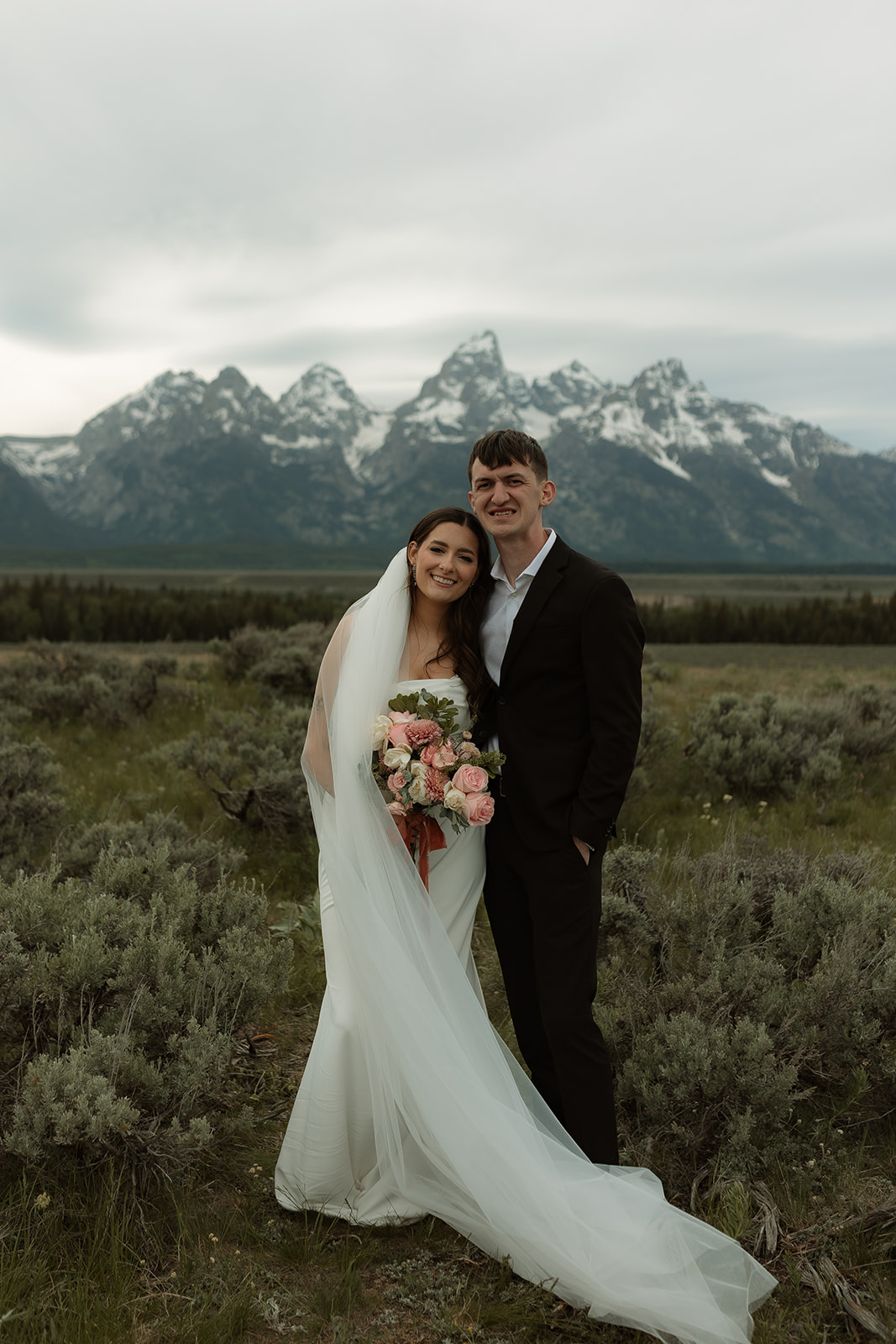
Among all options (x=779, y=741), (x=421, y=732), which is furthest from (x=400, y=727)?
(x=779, y=741)

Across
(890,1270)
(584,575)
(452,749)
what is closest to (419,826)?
(452,749)

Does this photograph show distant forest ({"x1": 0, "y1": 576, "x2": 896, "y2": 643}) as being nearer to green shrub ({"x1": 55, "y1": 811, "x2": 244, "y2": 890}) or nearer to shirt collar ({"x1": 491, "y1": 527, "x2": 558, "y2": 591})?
green shrub ({"x1": 55, "y1": 811, "x2": 244, "y2": 890})

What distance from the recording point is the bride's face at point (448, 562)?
345 centimetres

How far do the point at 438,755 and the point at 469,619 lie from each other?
66 cm

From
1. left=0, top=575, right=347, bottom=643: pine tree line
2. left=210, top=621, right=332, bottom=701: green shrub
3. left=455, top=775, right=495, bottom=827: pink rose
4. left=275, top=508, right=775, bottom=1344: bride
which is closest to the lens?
left=275, top=508, right=775, bottom=1344: bride

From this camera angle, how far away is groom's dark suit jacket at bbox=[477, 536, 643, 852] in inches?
126

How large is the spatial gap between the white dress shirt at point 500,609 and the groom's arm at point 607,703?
0.31m

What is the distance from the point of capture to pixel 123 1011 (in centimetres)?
332

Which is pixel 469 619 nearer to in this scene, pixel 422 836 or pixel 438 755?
pixel 438 755

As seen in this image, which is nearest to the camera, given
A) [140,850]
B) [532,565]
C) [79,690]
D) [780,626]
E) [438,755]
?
[438,755]

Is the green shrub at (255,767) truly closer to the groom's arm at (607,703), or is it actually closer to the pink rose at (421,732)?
the pink rose at (421,732)

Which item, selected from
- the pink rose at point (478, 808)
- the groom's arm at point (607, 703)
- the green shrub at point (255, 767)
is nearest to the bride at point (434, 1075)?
the pink rose at point (478, 808)

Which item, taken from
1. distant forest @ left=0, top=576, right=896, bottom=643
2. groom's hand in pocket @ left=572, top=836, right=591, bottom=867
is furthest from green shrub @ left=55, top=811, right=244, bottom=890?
distant forest @ left=0, top=576, right=896, bottom=643

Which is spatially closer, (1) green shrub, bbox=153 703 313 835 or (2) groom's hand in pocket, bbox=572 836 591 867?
(2) groom's hand in pocket, bbox=572 836 591 867
